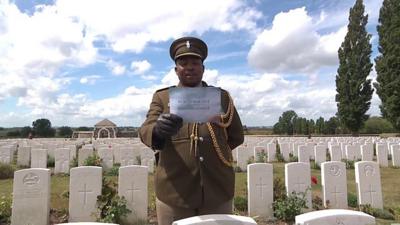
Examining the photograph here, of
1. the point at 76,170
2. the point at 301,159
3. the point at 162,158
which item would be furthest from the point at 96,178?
the point at 301,159

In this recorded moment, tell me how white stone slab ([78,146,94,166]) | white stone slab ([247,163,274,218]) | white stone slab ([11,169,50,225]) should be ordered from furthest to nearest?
white stone slab ([78,146,94,166])
white stone slab ([247,163,274,218])
white stone slab ([11,169,50,225])

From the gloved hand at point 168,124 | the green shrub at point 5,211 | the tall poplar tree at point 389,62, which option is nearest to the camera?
the gloved hand at point 168,124

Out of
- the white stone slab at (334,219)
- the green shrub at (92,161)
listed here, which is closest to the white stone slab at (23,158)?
the green shrub at (92,161)

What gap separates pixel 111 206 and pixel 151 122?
456cm

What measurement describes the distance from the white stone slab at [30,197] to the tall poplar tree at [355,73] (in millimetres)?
Result: 34646

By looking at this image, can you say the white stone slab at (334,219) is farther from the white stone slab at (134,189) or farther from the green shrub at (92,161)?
the green shrub at (92,161)

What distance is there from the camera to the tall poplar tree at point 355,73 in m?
36.8

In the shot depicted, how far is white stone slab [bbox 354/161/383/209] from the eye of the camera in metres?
7.81

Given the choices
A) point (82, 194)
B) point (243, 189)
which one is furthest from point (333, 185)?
point (82, 194)

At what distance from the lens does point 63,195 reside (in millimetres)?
8508

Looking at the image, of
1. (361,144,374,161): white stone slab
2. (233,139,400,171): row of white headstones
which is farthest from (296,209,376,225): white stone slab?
(361,144,374,161): white stone slab

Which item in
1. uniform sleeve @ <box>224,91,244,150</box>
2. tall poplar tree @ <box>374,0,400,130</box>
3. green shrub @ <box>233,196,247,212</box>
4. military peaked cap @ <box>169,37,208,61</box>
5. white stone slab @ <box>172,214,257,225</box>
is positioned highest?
tall poplar tree @ <box>374,0,400,130</box>

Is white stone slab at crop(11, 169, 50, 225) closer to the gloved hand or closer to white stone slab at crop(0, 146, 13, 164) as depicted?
the gloved hand

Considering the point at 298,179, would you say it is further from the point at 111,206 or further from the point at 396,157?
the point at 396,157
